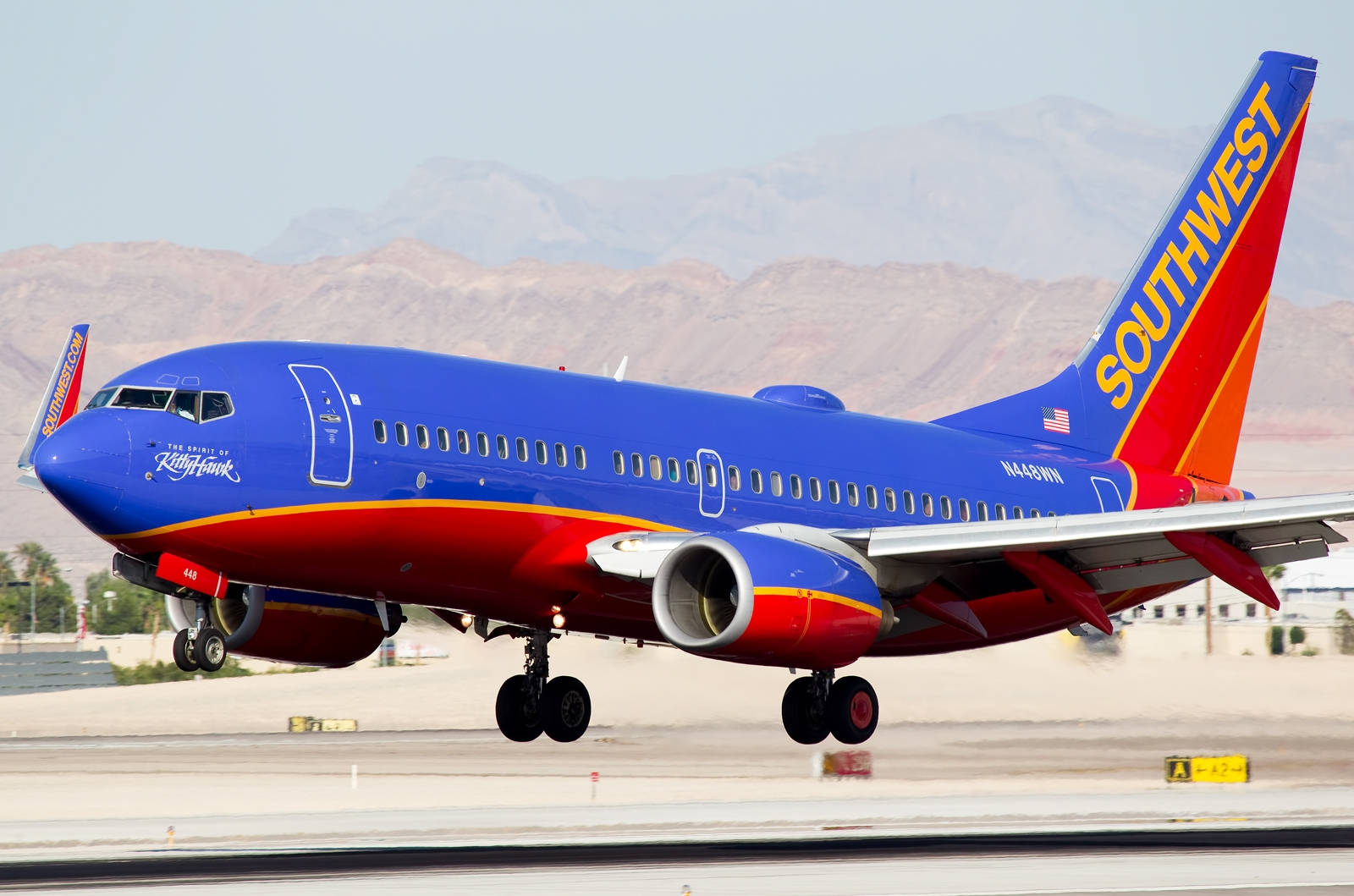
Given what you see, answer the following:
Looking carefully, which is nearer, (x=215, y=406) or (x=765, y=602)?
(x=215, y=406)

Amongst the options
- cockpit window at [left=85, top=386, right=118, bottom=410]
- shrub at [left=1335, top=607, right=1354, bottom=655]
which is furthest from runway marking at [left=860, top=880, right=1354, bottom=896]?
shrub at [left=1335, top=607, right=1354, bottom=655]

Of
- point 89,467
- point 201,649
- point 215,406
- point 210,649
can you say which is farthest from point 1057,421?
point 89,467

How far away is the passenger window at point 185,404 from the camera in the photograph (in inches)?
1029

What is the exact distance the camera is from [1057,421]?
3928 cm

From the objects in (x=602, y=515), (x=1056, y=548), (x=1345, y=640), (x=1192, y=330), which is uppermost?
(x=1192, y=330)

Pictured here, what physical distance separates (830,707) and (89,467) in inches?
536

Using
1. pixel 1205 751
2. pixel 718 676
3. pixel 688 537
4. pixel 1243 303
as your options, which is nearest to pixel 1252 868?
pixel 688 537

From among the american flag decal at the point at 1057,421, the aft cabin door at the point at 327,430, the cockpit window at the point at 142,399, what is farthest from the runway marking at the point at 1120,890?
the american flag decal at the point at 1057,421

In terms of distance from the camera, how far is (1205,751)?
47250mm

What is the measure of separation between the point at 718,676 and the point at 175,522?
2958 centimetres

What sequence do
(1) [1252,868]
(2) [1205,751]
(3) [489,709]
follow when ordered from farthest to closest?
(3) [489,709] < (2) [1205,751] < (1) [1252,868]

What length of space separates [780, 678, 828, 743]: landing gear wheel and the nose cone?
12.5 meters

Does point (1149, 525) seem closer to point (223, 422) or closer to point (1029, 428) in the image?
point (1029, 428)

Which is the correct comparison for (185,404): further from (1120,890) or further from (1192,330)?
(1192,330)
